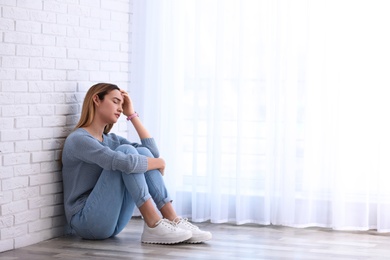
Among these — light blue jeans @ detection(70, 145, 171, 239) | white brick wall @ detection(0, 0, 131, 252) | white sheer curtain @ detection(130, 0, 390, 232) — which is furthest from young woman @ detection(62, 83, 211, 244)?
white sheer curtain @ detection(130, 0, 390, 232)

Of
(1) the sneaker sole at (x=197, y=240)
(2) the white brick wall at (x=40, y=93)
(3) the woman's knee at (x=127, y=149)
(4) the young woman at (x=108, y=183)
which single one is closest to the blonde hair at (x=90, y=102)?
(4) the young woman at (x=108, y=183)

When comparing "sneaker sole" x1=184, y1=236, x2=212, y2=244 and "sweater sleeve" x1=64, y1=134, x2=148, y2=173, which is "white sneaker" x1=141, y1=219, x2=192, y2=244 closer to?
"sneaker sole" x1=184, y1=236, x2=212, y2=244

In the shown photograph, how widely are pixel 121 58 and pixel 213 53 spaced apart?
588mm

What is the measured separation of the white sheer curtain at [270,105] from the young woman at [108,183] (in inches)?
23.9

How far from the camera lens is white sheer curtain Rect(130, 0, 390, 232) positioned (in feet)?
15.3

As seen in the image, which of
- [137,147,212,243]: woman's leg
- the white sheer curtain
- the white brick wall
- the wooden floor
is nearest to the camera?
the wooden floor

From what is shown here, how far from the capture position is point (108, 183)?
4246mm

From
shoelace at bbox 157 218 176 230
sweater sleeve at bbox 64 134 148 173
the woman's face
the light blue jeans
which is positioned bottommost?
shoelace at bbox 157 218 176 230

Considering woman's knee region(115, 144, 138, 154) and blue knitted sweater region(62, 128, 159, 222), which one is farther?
woman's knee region(115, 144, 138, 154)

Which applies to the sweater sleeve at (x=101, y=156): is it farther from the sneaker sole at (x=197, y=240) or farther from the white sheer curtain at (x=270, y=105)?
the white sheer curtain at (x=270, y=105)

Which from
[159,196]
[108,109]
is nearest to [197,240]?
[159,196]

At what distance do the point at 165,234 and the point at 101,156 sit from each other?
1.79 ft

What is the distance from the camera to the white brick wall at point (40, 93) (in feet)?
13.4

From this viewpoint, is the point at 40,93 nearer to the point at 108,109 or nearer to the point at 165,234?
the point at 108,109
